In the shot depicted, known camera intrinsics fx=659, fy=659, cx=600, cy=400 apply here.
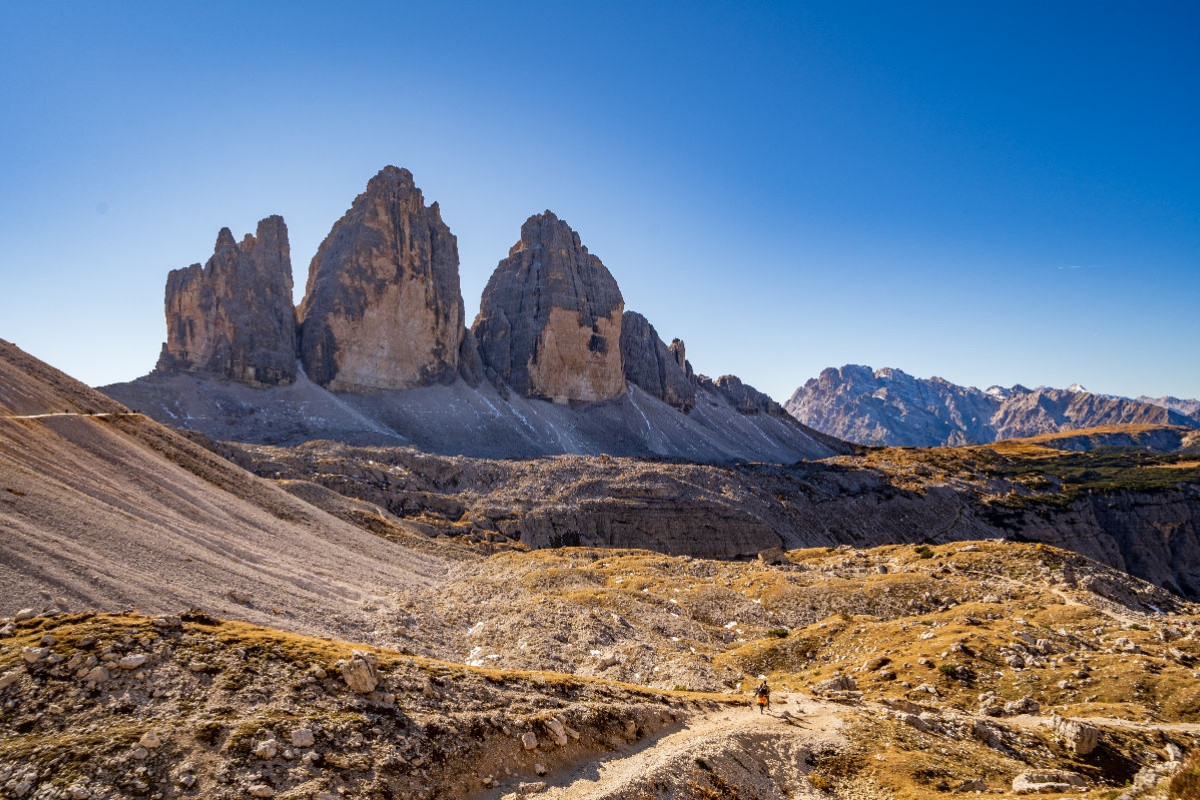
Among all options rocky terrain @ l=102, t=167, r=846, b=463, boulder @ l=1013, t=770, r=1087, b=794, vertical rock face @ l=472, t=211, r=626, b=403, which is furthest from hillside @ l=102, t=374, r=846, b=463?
boulder @ l=1013, t=770, r=1087, b=794

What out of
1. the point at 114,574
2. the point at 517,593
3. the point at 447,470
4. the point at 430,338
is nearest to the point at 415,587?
the point at 517,593

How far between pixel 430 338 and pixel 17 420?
106 m

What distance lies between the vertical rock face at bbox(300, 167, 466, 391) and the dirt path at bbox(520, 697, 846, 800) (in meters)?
124

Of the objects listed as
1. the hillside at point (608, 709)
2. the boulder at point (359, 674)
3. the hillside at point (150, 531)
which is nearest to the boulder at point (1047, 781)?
the hillside at point (608, 709)

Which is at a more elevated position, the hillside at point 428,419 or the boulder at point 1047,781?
the hillside at point 428,419

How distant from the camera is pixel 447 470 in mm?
90062

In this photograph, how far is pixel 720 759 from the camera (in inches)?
572

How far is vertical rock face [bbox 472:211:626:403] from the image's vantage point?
160 meters

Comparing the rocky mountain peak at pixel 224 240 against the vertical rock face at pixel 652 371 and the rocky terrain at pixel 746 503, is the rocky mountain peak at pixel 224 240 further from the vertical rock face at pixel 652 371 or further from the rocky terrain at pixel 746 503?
the vertical rock face at pixel 652 371

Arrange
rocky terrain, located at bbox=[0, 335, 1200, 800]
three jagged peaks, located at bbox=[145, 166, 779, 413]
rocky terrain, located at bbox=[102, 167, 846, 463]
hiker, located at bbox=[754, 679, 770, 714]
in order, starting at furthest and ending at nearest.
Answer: three jagged peaks, located at bbox=[145, 166, 779, 413] < rocky terrain, located at bbox=[102, 167, 846, 463] < hiker, located at bbox=[754, 679, 770, 714] < rocky terrain, located at bbox=[0, 335, 1200, 800]

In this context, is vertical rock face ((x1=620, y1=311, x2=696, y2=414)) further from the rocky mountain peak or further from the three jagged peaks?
the rocky mountain peak

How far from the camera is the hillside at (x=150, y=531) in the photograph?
2245 centimetres

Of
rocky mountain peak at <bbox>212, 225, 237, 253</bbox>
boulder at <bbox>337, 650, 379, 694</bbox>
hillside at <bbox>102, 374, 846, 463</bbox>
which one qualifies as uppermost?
rocky mountain peak at <bbox>212, 225, 237, 253</bbox>

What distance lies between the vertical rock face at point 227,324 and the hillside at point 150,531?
7481 centimetres
